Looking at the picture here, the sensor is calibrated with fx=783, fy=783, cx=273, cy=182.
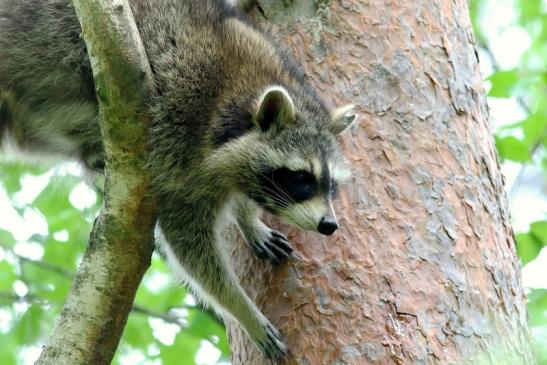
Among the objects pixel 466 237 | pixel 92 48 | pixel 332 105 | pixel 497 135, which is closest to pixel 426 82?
pixel 332 105

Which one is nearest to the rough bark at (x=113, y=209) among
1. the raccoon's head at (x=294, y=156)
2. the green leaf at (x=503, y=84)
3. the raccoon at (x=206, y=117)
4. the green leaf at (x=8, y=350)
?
the raccoon at (x=206, y=117)

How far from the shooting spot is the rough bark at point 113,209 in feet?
10.0

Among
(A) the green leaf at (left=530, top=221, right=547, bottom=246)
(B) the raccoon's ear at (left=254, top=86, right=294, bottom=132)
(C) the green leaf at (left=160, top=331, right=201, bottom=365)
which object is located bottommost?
(C) the green leaf at (left=160, top=331, right=201, bottom=365)

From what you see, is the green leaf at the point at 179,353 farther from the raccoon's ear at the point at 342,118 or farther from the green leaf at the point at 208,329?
the raccoon's ear at the point at 342,118

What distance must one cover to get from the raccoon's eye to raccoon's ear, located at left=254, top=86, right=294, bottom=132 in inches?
9.3

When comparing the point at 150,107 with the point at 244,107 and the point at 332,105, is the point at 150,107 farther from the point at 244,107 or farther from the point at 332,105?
the point at 332,105

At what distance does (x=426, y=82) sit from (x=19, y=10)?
2.08 metres

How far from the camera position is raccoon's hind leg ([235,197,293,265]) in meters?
3.54

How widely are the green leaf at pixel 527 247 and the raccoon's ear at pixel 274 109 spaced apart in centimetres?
155

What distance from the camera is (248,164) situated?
12.6 ft

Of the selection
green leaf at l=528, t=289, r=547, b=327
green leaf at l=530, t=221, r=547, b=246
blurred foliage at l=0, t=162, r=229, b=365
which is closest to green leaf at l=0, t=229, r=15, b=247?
blurred foliage at l=0, t=162, r=229, b=365

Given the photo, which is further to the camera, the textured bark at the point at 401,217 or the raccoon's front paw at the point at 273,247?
the raccoon's front paw at the point at 273,247

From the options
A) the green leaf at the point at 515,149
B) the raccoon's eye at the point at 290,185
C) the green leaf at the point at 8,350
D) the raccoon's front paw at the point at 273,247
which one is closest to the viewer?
the raccoon's front paw at the point at 273,247

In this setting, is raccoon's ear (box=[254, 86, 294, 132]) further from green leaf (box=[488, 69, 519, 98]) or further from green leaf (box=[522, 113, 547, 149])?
green leaf (box=[522, 113, 547, 149])
